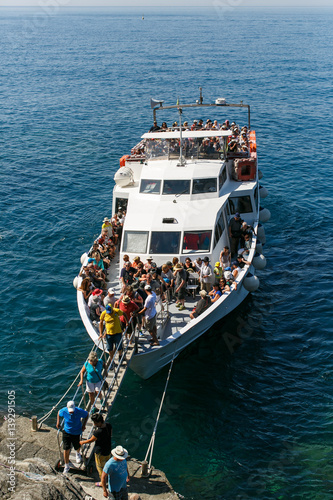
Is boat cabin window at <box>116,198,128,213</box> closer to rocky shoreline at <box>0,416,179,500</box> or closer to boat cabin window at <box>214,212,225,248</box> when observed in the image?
boat cabin window at <box>214,212,225,248</box>

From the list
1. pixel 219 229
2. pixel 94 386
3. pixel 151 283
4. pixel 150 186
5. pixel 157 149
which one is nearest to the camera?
pixel 94 386

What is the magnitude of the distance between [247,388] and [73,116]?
3862 cm

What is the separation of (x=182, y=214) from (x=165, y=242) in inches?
52.3

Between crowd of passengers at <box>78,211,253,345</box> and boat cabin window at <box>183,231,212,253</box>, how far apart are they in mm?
477

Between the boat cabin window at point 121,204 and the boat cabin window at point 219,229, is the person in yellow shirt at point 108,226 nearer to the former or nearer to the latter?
the boat cabin window at point 121,204

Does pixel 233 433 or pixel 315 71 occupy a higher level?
pixel 315 71

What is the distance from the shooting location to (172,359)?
16.3 meters

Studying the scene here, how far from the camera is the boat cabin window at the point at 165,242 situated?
Answer: 58.9 feet

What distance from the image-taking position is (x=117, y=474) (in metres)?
10.1

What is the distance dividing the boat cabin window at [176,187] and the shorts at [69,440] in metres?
10.7

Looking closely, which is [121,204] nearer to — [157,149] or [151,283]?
[157,149]

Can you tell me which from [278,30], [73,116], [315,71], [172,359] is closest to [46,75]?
[73,116]

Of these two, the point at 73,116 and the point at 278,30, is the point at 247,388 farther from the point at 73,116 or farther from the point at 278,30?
the point at 278,30

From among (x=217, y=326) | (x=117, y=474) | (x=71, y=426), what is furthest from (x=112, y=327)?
(x=217, y=326)
